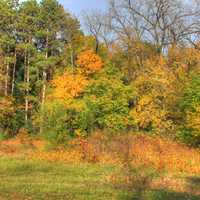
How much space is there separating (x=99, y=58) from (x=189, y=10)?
12.2m

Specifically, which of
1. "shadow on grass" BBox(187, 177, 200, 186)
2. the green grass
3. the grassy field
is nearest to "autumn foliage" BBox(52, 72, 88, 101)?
the grassy field

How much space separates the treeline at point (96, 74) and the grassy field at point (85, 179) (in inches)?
275

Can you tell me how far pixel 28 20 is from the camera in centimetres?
7025

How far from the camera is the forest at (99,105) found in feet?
76.7

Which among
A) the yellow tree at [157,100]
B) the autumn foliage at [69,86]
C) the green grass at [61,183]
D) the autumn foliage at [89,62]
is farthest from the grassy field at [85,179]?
the autumn foliage at [89,62]

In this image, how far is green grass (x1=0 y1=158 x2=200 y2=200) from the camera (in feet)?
59.6

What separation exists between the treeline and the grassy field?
6.98 m

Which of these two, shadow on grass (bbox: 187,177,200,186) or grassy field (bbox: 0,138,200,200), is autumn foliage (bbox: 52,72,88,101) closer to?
grassy field (bbox: 0,138,200,200)

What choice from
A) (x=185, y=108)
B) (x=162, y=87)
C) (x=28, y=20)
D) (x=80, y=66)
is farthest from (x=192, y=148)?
(x=28, y=20)

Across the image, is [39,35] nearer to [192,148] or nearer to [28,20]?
[28,20]

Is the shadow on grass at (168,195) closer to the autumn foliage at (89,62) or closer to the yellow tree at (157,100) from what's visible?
the yellow tree at (157,100)

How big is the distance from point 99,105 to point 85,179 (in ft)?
90.5

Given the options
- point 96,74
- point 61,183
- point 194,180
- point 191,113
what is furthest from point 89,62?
point 61,183

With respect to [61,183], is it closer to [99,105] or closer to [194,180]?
[194,180]
